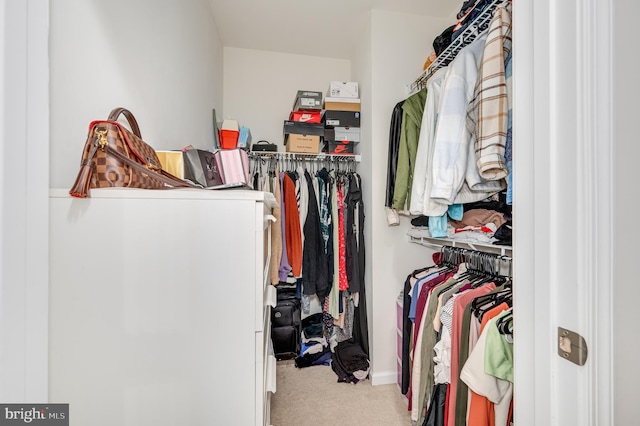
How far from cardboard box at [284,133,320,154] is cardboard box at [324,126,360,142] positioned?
9 cm

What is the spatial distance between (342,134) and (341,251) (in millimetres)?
941

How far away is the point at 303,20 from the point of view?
6.73ft

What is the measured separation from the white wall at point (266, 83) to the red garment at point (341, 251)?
809mm

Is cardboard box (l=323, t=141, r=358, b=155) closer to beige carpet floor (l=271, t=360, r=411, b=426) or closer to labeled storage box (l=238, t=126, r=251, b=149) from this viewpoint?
labeled storage box (l=238, t=126, r=251, b=149)

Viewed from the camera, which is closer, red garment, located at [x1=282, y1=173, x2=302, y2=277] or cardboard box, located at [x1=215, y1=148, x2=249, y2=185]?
cardboard box, located at [x1=215, y1=148, x2=249, y2=185]

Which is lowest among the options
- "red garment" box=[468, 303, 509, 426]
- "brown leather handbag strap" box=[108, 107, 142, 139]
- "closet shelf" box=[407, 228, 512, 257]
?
"red garment" box=[468, 303, 509, 426]

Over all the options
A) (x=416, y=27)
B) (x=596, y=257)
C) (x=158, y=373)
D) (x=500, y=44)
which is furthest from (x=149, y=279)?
(x=416, y=27)

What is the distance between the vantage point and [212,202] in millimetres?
643

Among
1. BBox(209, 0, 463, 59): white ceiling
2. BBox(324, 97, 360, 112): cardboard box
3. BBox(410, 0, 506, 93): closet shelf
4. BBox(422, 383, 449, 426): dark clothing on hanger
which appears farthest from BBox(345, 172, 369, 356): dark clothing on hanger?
BBox(209, 0, 463, 59): white ceiling

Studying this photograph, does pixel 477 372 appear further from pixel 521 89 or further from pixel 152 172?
pixel 152 172

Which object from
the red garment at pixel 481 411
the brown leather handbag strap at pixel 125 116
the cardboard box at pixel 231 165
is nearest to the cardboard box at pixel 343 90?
the cardboard box at pixel 231 165

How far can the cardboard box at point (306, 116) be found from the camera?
2199 millimetres

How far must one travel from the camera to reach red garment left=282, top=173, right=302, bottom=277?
6.39 feet

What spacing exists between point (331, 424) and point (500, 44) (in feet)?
6.62
